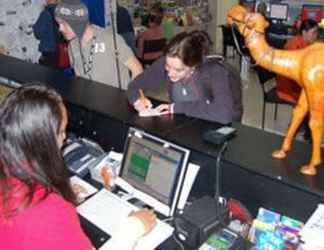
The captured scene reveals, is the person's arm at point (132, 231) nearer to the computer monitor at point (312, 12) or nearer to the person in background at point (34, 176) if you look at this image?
the person in background at point (34, 176)

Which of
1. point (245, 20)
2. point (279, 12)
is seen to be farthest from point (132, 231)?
point (279, 12)

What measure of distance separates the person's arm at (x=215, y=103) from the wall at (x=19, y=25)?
2.99 m

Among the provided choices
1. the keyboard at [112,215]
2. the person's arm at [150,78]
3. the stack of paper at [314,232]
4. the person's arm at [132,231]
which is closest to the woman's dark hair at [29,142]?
the person's arm at [132,231]

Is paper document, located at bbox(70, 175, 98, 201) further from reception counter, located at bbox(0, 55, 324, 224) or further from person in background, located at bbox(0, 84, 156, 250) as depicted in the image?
person in background, located at bbox(0, 84, 156, 250)

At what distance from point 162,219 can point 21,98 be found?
2.56 feet

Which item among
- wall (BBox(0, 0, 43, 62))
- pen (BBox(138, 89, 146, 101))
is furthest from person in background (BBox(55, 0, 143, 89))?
wall (BBox(0, 0, 43, 62))

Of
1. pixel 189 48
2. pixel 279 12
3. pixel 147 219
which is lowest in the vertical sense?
pixel 147 219

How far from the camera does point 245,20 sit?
136 cm

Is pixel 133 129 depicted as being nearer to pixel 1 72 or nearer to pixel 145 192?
pixel 145 192

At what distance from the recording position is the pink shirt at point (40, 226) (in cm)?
108

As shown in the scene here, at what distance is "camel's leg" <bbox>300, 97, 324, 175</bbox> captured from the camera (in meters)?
1.32

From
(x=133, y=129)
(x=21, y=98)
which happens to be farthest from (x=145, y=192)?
(x=21, y=98)

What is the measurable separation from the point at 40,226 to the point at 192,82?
50.9 inches

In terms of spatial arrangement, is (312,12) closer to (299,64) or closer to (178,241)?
(299,64)
